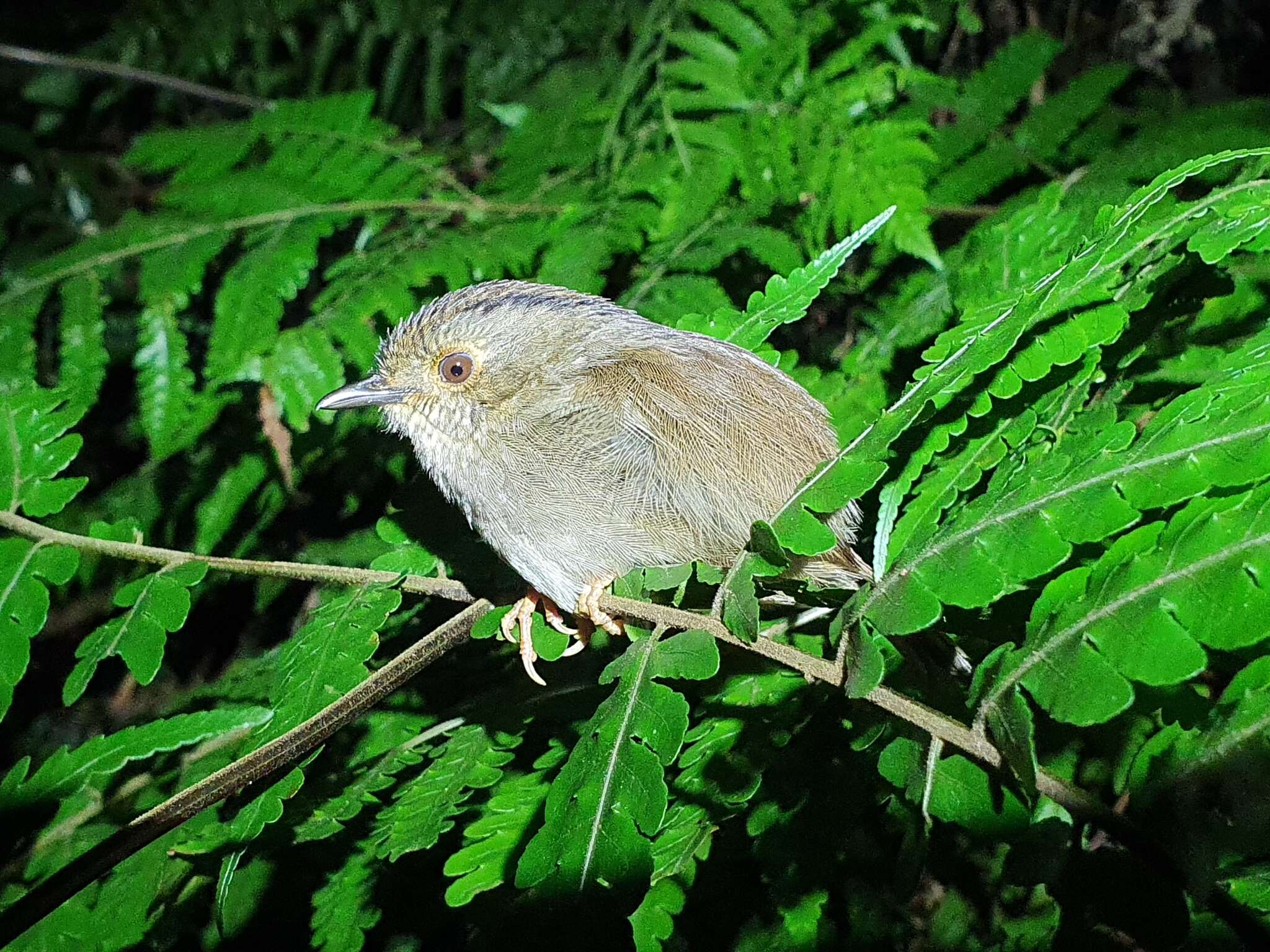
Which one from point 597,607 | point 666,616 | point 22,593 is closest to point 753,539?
point 666,616

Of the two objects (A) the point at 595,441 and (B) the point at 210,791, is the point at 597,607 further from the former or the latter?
(B) the point at 210,791

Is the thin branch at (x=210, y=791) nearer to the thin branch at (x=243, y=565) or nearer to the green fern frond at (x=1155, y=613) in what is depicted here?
the thin branch at (x=243, y=565)

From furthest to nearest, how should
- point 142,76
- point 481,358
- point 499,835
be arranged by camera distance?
point 142,76 → point 481,358 → point 499,835

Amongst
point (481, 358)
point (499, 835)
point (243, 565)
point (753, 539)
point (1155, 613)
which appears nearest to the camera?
point (1155, 613)

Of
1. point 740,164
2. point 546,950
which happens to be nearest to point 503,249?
point 740,164

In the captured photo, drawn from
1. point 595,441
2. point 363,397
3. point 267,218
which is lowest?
point 595,441

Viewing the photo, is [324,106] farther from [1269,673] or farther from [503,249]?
[1269,673]

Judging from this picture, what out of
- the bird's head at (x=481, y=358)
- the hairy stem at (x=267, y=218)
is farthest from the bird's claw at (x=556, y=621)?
the hairy stem at (x=267, y=218)
